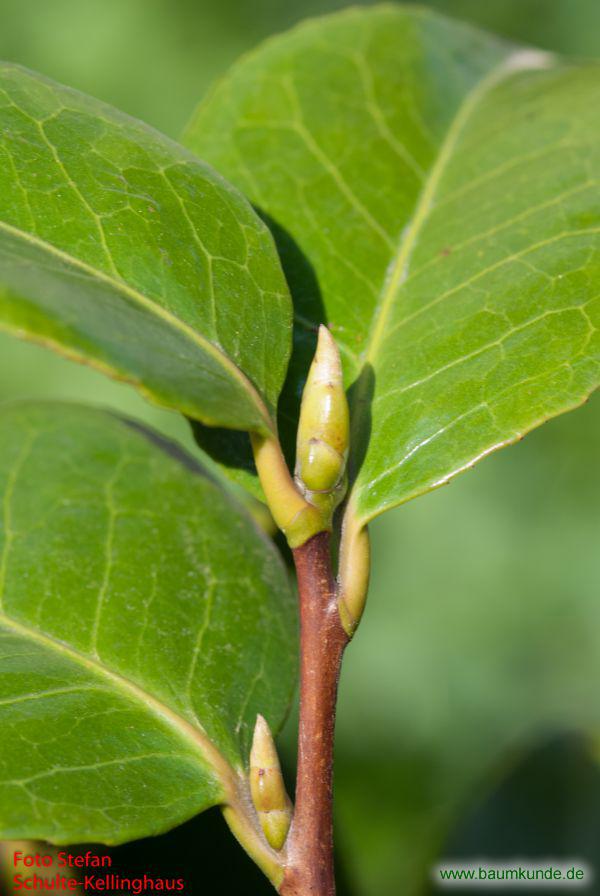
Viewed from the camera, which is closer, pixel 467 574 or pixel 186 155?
pixel 186 155

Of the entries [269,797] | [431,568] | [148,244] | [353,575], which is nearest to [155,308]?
[148,244]

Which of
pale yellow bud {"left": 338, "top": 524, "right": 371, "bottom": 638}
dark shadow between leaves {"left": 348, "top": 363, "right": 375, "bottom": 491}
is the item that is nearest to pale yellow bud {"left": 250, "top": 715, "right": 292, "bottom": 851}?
pale yellow bud {"left": 338, "top": 524, "right": 371, "bottom": 638}

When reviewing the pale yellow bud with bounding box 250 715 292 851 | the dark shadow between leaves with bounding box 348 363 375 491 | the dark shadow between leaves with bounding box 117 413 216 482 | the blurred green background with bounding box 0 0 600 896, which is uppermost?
the dark shadow between leaves with bounding box 348 363 375 491

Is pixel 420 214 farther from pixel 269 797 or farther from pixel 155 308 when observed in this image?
pixel 269 797

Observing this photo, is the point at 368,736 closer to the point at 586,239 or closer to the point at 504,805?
the point at 504,805

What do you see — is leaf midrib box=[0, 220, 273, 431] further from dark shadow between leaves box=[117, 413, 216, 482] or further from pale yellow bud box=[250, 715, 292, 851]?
dark shadow between leaves box=[117, 413, 216, 482]

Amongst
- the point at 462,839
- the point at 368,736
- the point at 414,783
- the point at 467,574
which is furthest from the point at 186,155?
the point at 467,574

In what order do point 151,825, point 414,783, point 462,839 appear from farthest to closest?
point 414,783 < point 462,839 < point 151,825
